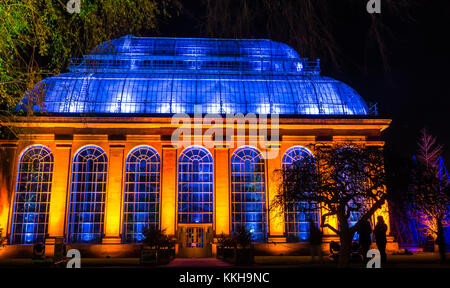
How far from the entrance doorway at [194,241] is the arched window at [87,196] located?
6952 mm

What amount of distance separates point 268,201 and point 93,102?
719 inches

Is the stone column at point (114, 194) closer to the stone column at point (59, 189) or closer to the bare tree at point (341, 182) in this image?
the stone column at point (59, 189)

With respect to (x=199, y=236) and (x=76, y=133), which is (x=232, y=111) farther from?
(x=76, y=133)

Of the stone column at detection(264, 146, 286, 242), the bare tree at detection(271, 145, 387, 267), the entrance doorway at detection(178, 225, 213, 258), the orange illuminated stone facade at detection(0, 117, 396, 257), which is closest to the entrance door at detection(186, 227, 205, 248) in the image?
the entrance doorway at detection(178, 225, 213, 258)

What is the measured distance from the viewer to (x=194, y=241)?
34.8 m

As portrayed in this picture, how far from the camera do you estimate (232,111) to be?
3747cm

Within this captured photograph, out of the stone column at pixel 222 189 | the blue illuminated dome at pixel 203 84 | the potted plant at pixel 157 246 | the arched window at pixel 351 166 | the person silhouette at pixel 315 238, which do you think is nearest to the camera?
the person silhouette at pixel 315 238

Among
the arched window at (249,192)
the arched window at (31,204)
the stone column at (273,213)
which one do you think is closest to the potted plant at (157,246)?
the arched window at (249,192)

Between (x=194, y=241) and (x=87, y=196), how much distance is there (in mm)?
10087

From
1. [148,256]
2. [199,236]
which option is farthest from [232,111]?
[148,256]

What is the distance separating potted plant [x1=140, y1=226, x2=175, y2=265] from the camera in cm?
2458

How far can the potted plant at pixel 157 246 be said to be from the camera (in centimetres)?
2458

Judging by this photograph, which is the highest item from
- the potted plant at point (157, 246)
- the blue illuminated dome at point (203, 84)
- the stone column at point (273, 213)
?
the blue illuminated dome at point (203, 84)
